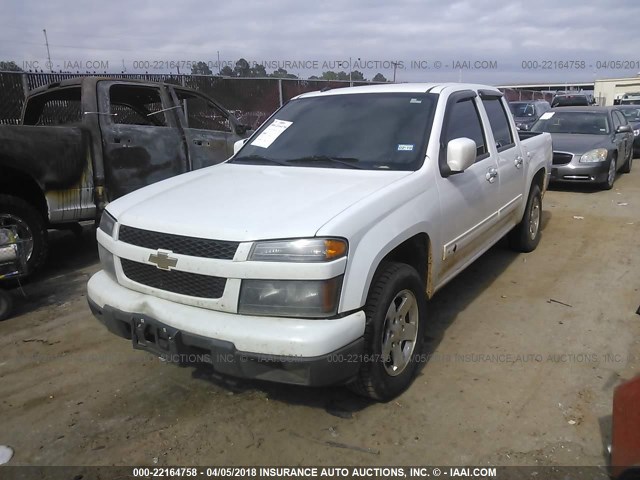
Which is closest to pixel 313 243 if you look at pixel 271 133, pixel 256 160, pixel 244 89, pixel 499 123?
pixel 256 160

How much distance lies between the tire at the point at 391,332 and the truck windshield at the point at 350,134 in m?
0.82

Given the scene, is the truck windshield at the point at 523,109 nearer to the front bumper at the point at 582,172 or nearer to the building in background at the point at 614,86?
the front bumper at the point at 582,172

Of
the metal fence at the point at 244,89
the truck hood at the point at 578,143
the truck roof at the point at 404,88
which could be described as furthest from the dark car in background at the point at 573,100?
the truck roof at the point at 404,88

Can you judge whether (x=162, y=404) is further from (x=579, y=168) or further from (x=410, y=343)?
(x=579, y=168)

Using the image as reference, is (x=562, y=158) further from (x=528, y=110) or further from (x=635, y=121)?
(x=528, y=110)

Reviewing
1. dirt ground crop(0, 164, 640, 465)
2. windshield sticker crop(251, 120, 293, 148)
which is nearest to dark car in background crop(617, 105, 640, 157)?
dirt ground crop(0, 164, 640, 465)

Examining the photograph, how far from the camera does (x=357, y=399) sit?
3.10 m

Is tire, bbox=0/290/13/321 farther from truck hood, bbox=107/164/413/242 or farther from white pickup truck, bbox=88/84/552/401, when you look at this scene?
truck hood, bbox=107/164/413/242

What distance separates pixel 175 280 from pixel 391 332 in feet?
4.05

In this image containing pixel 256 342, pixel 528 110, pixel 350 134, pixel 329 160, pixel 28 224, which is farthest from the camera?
pixel 528 110

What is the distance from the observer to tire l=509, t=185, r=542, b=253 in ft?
18.6

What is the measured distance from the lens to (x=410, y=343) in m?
3.20

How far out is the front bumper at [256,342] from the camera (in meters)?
2.41

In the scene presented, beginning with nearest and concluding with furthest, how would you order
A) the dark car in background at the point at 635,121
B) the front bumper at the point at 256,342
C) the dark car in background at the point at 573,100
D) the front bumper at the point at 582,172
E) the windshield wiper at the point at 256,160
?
the front bumper at the point at 256,342
the windshield wiper at the point at 256,160
the front bumper at the point at 582,172
the dark car in background at the point at 635,121
the dark car in background at the point at 573,100
